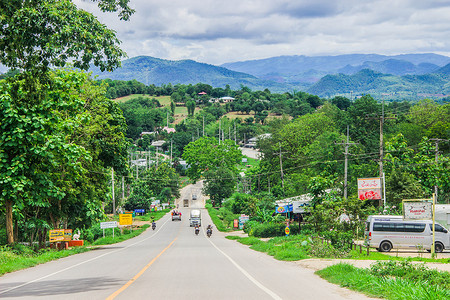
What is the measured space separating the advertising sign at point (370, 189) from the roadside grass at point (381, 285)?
2931 cm

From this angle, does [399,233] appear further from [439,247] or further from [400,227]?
[439,247]

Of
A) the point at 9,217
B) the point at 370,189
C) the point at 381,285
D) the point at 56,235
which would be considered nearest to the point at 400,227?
the point at 370,189

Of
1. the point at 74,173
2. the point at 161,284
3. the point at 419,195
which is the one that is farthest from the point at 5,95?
the point at 419,195

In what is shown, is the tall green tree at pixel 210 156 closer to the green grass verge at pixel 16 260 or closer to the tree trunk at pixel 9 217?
the tree trunk at pixel 9 217

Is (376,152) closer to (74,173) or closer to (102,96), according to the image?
(102,96)

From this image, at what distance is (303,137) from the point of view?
9250cm

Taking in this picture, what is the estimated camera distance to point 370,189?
42062mm

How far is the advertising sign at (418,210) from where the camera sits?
20422 millimetres

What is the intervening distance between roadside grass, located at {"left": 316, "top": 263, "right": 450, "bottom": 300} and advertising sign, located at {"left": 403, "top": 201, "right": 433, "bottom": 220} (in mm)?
8104

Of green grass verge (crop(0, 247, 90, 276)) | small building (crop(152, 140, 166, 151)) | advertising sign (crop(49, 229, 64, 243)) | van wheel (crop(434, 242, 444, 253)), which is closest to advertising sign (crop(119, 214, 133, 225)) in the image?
advertising sign (crop(49, 229, 64, 243))

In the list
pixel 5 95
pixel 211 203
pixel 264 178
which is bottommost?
pixel 211 203

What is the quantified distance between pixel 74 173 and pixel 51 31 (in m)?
15.1

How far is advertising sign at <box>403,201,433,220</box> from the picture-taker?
20.4 meters

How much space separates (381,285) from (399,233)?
1956 centimetres
